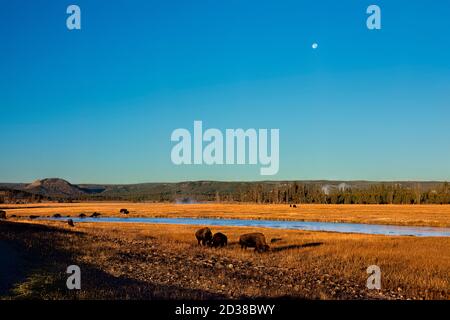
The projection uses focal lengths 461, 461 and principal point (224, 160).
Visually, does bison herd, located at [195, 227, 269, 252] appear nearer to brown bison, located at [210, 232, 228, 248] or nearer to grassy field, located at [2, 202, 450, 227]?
brown bison, located at [210, 232, 228, 248]

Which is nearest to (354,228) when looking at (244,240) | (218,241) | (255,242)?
(218,241)

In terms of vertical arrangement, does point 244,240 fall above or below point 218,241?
above

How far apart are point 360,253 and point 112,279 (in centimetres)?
1696

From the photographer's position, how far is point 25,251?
20.9m

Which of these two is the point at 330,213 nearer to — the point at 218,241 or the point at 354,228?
the point at 354,228

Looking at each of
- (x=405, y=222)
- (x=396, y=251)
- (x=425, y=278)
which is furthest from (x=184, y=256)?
(x=405, y=222)

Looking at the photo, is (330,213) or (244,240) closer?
(244,240)

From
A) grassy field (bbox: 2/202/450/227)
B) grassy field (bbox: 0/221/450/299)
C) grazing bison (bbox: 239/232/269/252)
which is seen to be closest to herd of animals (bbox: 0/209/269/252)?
grazing bison (bbox: 239/232/269/252)

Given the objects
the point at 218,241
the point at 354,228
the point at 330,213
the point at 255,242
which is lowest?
the point at 330,213

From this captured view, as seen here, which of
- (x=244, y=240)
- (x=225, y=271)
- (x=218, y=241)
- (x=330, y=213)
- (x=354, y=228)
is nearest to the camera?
(x=225, y=271)

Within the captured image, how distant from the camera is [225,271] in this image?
19281mm

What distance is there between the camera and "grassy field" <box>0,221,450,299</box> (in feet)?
45.8
